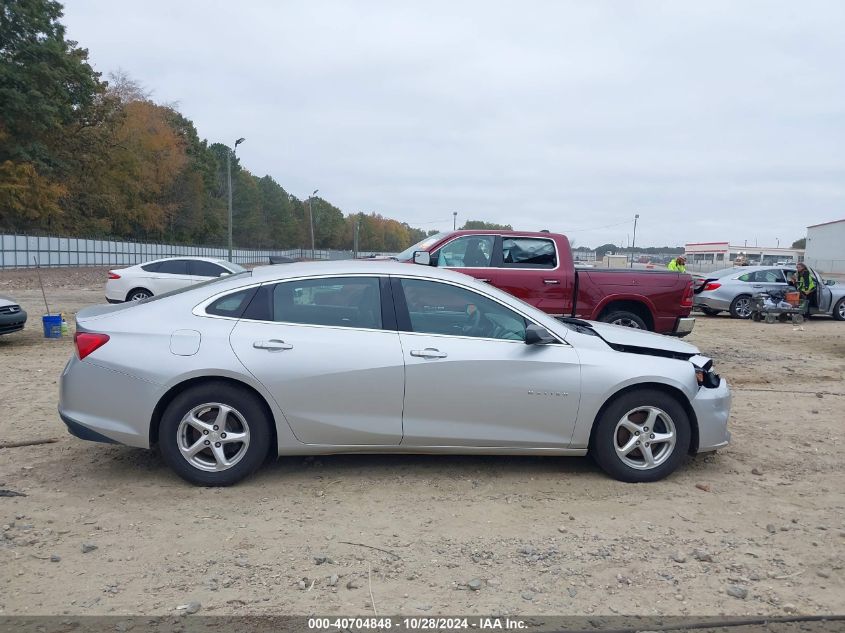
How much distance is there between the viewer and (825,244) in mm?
61875

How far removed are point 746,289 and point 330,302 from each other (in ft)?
53.3

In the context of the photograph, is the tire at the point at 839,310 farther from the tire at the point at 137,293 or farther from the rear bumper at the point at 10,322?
the rear bumper at the point at 10,322

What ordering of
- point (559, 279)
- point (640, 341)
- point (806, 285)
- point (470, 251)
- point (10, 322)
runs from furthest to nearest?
point (806, 285), point (10, 322), point (470, 251), point (559, 279), point (640, 341)

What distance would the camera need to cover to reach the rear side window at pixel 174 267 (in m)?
16.6

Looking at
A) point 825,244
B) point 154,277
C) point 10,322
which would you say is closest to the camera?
point 10,322

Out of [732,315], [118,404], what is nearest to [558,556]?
[118,404]

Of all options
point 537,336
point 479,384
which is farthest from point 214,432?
point 537,336

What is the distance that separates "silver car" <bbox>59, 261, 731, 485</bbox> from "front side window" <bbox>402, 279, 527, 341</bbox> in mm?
10

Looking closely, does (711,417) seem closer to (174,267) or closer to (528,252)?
(528,252)

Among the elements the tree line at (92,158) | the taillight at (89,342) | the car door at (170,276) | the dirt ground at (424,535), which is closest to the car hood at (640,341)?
the dirt ground at (424,535)

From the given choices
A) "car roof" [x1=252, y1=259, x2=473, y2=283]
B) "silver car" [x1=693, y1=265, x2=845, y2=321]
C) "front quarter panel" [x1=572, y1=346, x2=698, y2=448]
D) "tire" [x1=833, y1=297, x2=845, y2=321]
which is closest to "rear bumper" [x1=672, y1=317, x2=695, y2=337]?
"front quarter panel" [x1=572, y1=346, x2=698, y2=448]

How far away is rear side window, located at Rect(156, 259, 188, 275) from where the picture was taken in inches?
655

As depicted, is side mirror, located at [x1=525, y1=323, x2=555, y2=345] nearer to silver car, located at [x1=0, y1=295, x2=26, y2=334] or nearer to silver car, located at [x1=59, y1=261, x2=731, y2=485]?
silver car, located at [x1=59, y1=261, x2=731, y2=485]

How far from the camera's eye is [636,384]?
4.88 metres
